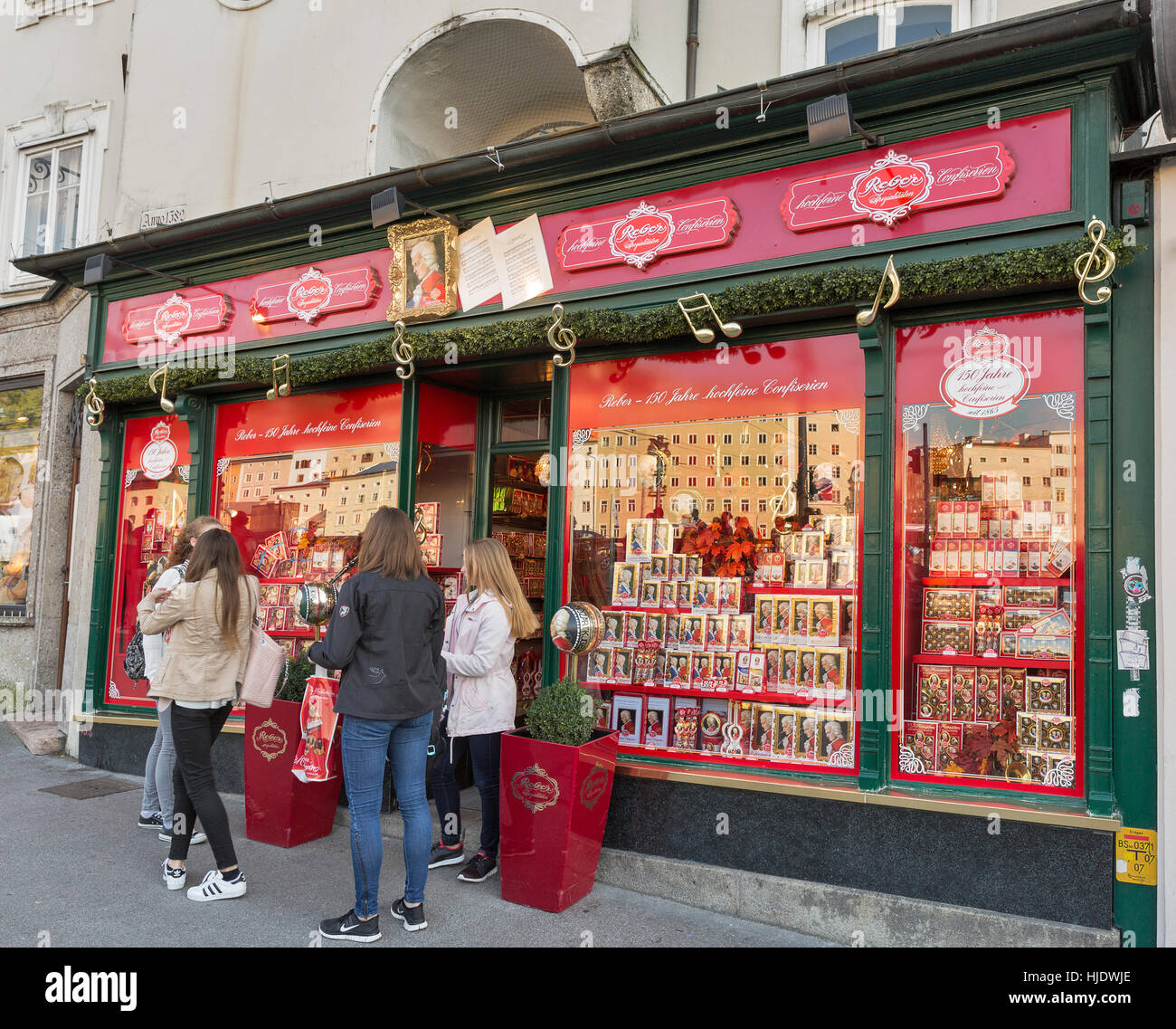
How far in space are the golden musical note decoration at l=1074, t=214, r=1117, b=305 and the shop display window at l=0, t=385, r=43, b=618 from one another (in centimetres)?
1045

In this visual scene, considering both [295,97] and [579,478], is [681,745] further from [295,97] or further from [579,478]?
[295,97]

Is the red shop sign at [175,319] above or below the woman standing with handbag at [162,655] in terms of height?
above

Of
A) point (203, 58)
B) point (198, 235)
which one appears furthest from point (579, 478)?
point (203, 58)

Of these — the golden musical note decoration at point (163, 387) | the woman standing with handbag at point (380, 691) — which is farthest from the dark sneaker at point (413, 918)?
the golden musical note decoration at point (163, 387)

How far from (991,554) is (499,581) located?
2.82 m

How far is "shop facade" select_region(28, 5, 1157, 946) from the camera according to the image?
178 inches

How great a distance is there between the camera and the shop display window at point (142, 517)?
8.24 meters

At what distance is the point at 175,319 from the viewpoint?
26.6 ft

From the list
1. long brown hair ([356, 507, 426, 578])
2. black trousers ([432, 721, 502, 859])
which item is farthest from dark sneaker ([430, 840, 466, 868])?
→ long brown hair ([356, 507, 426, 578])

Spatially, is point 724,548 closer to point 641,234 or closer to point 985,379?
point 985,379

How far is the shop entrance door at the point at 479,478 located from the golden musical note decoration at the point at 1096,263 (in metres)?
4.05

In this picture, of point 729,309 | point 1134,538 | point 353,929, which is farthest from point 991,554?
point 353,929

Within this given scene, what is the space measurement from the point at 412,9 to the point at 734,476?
5.59m

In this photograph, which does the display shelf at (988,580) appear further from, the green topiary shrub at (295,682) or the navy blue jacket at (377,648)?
the green topiary shrub at (295,682)
